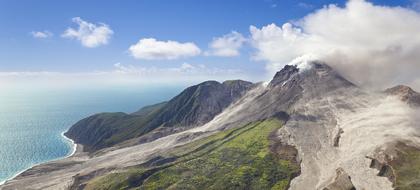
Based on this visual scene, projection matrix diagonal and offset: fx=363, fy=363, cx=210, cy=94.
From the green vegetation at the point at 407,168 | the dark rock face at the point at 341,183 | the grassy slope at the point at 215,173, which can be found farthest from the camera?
the grassy slope at the point at 215,173

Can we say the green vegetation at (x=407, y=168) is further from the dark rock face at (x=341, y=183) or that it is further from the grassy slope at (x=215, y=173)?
the grassy slope at (x=215, y=173)

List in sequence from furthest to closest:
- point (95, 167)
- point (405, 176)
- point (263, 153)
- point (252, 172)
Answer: point (95, 167) < point (263, 153) < point (252, 172) < point (405, 176)

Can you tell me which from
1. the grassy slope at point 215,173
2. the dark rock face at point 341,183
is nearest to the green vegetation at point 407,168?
the dark rock face at point 341,183

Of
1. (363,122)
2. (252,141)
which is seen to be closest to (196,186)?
(252,141)

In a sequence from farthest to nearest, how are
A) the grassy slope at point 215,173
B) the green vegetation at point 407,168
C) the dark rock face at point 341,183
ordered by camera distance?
1. the grassy slope at point 215,173
2. the dark rock face at point 341,183
3. the green vegetation at point 407,168

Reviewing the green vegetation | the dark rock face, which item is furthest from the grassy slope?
the green vegetation

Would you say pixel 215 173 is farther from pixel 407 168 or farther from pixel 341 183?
pixel 407 168

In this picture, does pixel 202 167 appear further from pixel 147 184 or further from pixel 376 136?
pixel 376 136

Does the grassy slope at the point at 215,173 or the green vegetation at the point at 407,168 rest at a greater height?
the green vegetation at the point at 407,168
